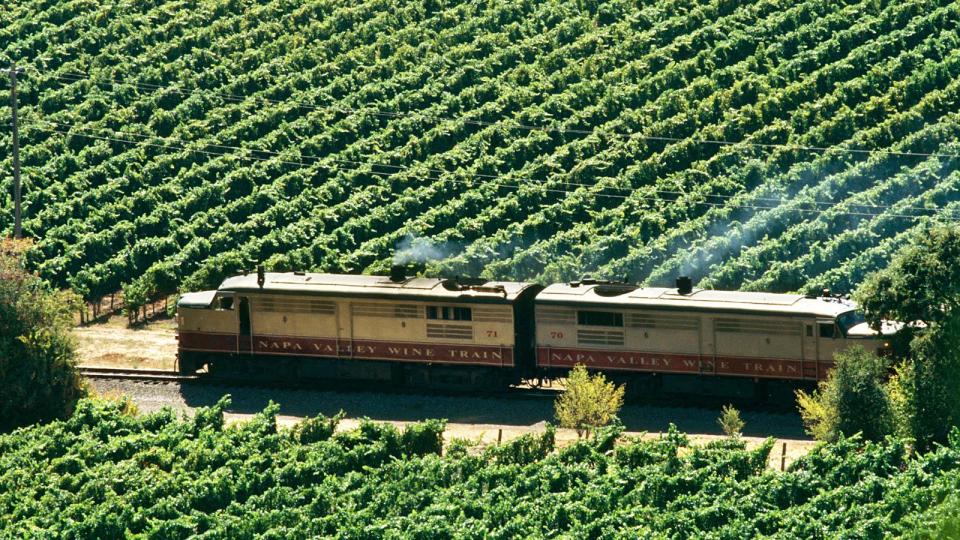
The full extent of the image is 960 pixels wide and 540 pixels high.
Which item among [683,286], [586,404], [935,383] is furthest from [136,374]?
[935,383]

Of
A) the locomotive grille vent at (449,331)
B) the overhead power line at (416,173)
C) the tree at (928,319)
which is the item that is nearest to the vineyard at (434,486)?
the tree at (928,319)

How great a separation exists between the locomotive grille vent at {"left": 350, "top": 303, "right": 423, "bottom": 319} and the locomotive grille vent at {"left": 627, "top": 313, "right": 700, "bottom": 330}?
21.1 ft

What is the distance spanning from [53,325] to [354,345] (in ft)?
29.7

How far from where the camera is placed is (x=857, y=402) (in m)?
42.2

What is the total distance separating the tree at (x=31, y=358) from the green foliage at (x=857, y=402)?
22.1 meters

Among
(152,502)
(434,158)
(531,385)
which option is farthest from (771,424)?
(434,158)

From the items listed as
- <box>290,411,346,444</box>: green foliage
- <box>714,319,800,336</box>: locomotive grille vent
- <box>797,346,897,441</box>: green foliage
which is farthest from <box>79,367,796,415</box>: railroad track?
<box>290,411,346,444</box>: green foliage

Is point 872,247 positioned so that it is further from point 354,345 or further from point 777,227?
point 354,345

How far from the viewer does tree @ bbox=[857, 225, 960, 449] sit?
41562mm

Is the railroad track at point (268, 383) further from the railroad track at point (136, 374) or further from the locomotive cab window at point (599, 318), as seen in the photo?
the locomotive cab window at point (599, 318)

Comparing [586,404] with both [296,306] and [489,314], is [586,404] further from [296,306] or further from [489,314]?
[296,306]

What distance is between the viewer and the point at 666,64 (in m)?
73.6

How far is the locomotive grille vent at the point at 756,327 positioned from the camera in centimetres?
4594

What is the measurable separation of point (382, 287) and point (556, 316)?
5.51 m
